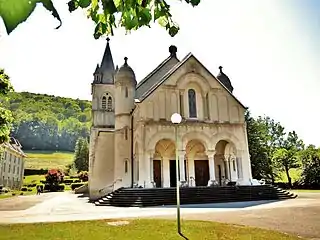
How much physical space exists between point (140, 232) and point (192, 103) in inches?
869

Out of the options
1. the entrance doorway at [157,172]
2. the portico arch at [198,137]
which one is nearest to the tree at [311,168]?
the portico arch at [198,137]

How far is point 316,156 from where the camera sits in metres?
45.7

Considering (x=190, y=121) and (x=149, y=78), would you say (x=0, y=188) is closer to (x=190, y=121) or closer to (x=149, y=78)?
(x=149, y=78)

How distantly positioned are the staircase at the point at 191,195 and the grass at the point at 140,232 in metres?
11.6

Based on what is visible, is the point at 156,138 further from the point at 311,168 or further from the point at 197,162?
the point at 311,168

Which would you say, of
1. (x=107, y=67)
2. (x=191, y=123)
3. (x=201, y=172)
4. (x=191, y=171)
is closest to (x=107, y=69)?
(x=107, y=67)

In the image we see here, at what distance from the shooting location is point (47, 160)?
388 ft

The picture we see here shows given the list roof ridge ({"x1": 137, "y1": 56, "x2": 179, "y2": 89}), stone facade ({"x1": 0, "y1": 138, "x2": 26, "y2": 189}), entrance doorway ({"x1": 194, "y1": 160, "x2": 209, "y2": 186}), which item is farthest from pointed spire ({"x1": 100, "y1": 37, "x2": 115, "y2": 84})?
stone facade ({"x1": 0, "y1": 138, "x2": 26, "y2": 189})

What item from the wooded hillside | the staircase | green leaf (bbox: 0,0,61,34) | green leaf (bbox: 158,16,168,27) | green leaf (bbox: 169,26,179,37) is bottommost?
the staircase

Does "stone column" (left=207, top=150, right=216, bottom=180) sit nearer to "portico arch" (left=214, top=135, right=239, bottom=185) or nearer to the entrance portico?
the entrance portico

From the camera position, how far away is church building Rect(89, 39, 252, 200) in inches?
1134

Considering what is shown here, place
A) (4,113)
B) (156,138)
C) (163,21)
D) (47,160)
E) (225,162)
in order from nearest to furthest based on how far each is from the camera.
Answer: (163,21) → (4,113) → (156,138) → (225,162) → (47,160)

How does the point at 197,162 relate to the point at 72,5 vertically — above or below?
above

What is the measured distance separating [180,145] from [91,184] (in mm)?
12599
